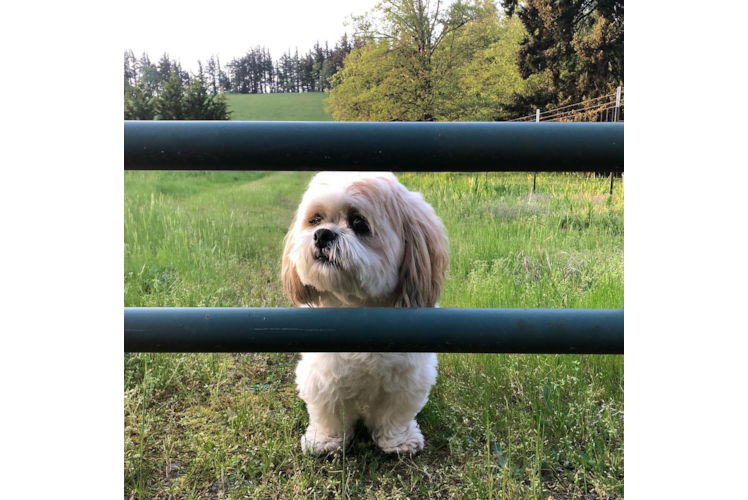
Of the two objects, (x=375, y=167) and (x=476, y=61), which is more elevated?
(x=476, y=61)

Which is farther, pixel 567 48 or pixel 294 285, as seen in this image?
pixel 567 48

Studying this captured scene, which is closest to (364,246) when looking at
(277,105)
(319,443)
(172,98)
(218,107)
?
(319,443)

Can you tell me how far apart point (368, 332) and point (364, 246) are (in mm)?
839

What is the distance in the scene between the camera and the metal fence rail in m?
0.82

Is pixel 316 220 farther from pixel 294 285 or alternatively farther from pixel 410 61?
pixel 410 61

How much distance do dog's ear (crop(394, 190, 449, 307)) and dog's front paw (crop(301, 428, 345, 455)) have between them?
534 millimetres

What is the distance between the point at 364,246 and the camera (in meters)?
1.69

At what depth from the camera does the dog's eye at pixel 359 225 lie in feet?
5.65

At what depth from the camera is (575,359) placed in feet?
7.03

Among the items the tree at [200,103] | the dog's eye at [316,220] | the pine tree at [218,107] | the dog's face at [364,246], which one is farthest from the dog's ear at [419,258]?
the tree at [200,103]

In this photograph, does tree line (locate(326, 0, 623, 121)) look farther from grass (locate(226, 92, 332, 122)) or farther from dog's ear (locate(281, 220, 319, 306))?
dog's ear (locate(281, 220, 319, 306))
